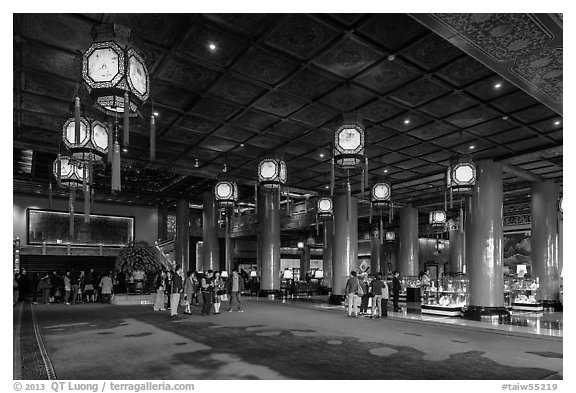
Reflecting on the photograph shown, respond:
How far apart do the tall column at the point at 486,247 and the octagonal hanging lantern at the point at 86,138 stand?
10.6 metres

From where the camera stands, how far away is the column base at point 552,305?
50.2ft

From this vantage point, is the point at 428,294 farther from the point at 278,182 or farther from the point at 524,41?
the point at 524,41

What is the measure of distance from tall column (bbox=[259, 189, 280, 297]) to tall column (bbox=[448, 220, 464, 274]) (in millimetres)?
11761

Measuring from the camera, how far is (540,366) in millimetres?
6160

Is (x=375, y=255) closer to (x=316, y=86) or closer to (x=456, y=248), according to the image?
(x=456, y=248)

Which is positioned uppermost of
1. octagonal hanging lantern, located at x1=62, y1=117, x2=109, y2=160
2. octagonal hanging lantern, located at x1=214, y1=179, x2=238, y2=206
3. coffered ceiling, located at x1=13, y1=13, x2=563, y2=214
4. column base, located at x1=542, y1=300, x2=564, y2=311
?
coffered ceiling, located at x1=13, y1=13, x2=563, y2=214

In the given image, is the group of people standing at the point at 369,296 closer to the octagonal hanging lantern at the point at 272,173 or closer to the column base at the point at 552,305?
the octagonal hanging lantern at the point at 272,173

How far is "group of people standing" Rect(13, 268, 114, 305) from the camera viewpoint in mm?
17000

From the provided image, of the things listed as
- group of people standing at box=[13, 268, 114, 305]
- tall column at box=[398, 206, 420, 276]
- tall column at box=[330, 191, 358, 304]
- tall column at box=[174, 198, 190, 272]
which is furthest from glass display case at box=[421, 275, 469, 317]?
tall column at box=[174, 198, 190, 272]

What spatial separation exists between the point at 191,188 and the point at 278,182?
11203 mm

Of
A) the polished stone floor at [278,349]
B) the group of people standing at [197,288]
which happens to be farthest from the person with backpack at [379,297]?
the group of people standing at [197,288]

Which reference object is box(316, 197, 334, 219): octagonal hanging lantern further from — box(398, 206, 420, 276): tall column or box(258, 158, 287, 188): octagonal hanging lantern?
box(398, 206, 420, 276): tall column

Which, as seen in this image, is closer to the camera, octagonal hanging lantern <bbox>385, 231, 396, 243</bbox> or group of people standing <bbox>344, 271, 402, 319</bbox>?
group of people standing <bbox>344, 271, 402, 319</bbox>

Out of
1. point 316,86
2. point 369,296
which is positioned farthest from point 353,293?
point 316,86
